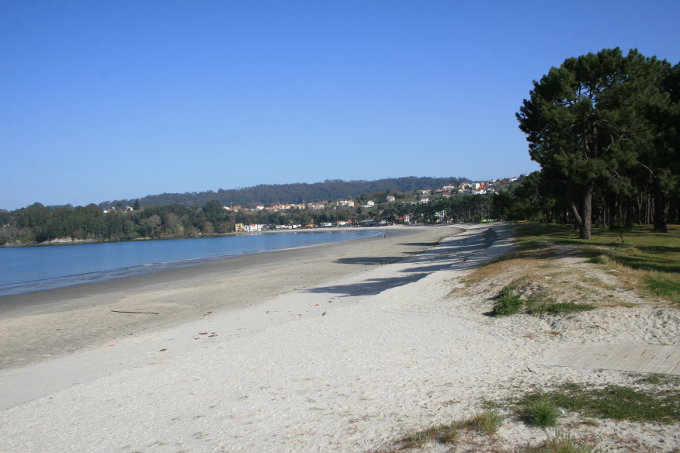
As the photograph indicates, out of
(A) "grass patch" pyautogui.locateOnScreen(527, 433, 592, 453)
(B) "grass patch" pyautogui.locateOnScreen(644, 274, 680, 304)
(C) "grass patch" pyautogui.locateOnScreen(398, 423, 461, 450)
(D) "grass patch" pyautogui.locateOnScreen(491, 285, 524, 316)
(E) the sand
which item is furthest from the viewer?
(D) "grass patch" pyautogui.locateOnScreen(491, 285, 524, 316)

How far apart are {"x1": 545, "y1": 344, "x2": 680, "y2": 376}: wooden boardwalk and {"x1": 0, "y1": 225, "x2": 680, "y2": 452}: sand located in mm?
346

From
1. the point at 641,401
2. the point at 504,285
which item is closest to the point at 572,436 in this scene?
the point at 641,401

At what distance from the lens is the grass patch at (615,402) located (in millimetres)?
5059

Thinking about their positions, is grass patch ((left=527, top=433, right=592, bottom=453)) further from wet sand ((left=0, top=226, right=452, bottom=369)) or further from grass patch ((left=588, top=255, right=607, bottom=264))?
wet sand ((left=0, top=226, right=452, bottom=369))

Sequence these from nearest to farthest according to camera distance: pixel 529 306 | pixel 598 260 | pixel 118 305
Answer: pixel 529 306 < pixel 598 260 < pixel 118 305

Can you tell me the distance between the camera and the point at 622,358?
7.32 metres

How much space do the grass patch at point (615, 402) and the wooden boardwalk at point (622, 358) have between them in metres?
1.03

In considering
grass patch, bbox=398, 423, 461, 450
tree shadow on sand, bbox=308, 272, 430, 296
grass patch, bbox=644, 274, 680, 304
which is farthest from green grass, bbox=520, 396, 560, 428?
tree shadow on sand, bbox=308, 272, 430, 296

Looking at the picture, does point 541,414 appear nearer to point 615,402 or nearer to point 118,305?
point 615,402

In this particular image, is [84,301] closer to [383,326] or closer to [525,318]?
[383,326]

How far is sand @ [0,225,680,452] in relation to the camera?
5.54 m

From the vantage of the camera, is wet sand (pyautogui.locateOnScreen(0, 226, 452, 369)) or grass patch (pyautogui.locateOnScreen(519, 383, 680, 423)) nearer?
grass patch (pyautogui.locateOnScreen(519, 383, 680, 423))

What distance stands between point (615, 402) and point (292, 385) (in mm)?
4135

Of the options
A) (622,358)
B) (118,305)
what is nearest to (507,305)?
(622,358)
